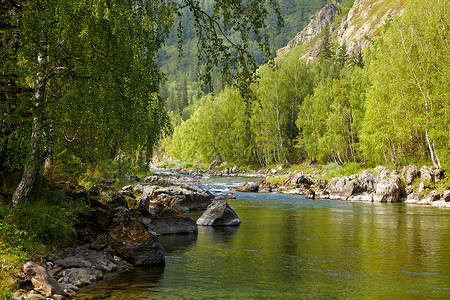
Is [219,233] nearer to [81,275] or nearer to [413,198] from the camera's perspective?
[81,275]

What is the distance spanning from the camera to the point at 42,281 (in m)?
7.84

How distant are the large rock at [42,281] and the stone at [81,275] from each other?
1036 millimetres

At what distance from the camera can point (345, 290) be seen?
31.1 feet

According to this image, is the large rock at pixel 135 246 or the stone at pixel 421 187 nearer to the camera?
the large rock at pixel 135 246

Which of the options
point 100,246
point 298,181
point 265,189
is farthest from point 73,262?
point 298,181

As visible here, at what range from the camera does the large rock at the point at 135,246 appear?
37.7 feet

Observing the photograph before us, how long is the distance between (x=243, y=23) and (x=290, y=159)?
195 ft

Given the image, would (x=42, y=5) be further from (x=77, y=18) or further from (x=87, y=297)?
(x=87, y=297)

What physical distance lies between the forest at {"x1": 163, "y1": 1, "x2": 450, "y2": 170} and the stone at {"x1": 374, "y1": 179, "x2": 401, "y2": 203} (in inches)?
177

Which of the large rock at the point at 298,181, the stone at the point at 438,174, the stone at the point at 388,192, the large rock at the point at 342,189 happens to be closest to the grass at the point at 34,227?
the large rock at the point at 342,189

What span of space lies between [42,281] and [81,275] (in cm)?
177

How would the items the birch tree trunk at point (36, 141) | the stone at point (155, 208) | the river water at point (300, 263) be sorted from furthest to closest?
the stone at point (155, 208) → the river water at point (300, 263) → the birch tree trunk at point (36, 141)

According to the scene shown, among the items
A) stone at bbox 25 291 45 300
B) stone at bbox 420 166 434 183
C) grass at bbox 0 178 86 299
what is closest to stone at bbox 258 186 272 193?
stone at bbox 420 166 434 183

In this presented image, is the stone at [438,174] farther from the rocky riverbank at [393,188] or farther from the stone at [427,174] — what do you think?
the stone at [427,174]
